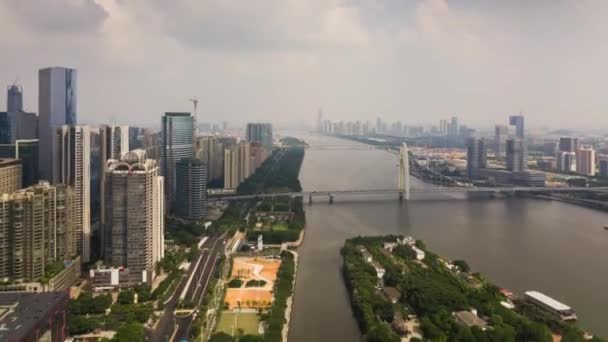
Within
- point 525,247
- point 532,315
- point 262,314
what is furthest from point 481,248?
point 262,314

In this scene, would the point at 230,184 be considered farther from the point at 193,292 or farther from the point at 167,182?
the point at 193,292

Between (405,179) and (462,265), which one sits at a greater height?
(405,179)

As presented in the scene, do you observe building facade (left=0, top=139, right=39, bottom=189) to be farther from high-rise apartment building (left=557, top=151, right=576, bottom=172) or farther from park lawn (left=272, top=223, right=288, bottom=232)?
high-rise apartment building (left=557, top=151, right=576, bottom=172)

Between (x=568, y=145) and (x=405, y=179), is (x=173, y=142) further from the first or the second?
(x=568, y=145)

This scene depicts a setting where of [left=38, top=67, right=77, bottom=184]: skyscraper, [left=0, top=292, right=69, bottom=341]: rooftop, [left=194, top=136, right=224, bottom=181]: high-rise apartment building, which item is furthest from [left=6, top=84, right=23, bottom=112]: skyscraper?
[left=0, top=292, right=69, bottom=341]: rooftop

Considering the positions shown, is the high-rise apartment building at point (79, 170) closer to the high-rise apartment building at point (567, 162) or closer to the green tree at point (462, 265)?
the green tree at point (462, 265)

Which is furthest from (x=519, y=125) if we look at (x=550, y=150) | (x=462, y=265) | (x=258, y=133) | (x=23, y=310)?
(x=23, y=310)
